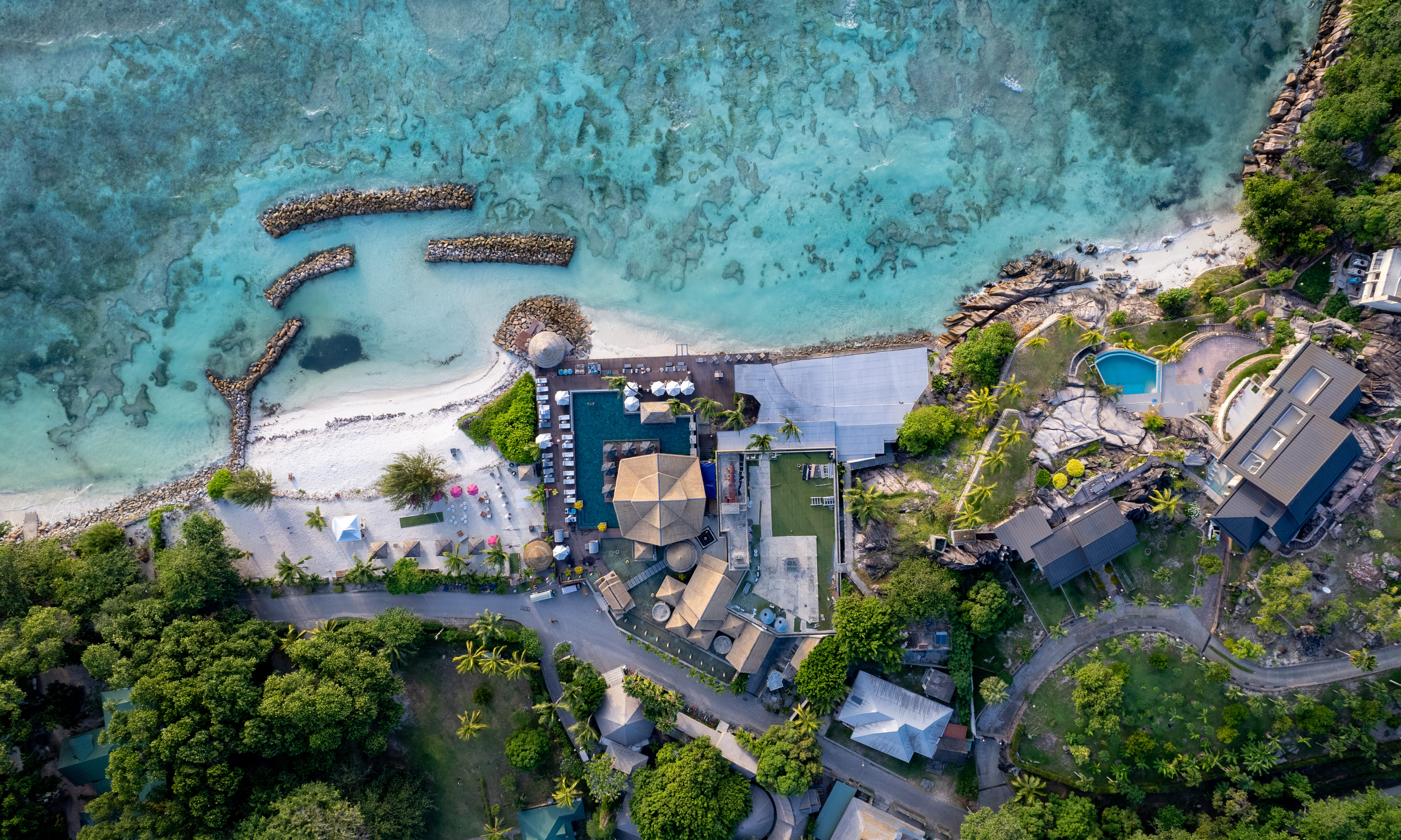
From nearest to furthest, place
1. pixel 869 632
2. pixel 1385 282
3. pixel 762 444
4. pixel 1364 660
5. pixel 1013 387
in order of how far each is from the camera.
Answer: pixel 1364 660 → pixel 1385 282 → pixel 869 632 → pixel 1013 387 → pixel 762 444

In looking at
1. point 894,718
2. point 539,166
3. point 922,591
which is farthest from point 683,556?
point 539,166

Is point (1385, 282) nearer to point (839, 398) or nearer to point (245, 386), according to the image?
point (839, 398)

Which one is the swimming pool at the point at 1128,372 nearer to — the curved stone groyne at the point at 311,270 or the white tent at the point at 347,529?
the white tent at the point at 347,529

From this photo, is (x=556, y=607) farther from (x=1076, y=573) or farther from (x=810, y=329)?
(x=1076, y=573)

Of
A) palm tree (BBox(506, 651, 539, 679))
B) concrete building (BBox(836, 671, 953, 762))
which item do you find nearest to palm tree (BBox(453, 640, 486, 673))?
palm tree (BBox(506, 651, 539, 679))

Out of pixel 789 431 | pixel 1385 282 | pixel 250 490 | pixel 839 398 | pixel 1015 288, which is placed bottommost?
pixel 250 490

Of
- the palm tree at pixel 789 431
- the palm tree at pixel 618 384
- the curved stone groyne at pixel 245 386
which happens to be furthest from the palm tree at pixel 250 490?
the palm tree at pixel 789 431

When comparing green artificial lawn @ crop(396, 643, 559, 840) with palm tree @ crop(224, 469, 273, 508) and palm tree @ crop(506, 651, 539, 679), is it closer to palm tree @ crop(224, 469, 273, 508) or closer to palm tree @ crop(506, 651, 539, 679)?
palm tree @ crop(506, 651, 539, 679)
